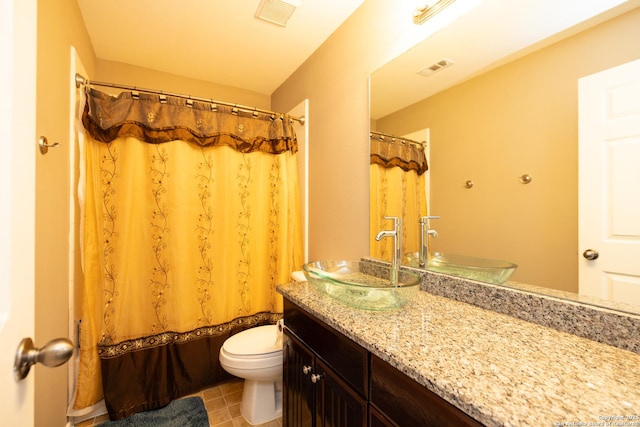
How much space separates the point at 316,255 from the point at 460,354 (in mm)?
1412

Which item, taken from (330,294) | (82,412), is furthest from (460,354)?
(82,412)

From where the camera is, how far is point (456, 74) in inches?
45.3

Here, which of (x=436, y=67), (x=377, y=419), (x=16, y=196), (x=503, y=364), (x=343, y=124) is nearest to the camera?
(x=16, y=196)

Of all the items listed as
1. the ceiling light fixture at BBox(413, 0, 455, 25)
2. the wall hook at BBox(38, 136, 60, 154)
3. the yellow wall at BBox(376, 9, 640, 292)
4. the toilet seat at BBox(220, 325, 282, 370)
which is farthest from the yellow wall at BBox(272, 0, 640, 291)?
the wall hook at BBox(38, 136, 60, 154)

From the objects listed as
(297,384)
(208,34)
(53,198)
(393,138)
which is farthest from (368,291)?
(208,34)

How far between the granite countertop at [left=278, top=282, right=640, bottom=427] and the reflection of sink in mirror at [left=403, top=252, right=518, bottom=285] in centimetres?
15

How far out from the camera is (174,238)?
5.65ft

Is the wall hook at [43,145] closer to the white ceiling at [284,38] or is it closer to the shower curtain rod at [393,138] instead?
the white ceiling at [284,38]

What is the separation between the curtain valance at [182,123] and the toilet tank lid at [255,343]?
126 cm

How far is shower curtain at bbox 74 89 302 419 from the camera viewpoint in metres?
1.56

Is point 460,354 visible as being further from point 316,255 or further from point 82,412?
point 82,412

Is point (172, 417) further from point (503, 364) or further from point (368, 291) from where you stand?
point (503, 364)

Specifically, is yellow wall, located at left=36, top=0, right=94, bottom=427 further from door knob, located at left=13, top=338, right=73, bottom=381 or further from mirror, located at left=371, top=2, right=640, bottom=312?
mirror, located at left=371, top=2, right=640, bottom=312

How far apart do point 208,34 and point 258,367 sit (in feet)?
6.88
